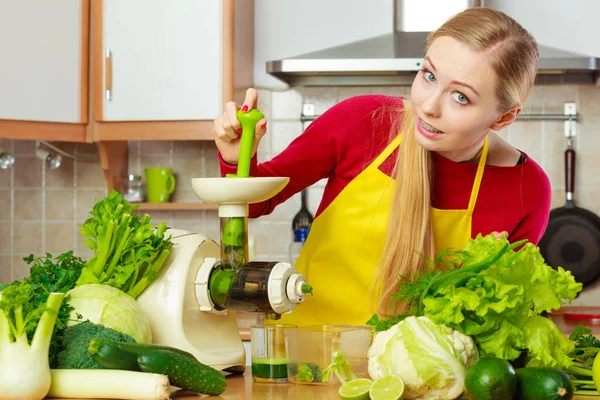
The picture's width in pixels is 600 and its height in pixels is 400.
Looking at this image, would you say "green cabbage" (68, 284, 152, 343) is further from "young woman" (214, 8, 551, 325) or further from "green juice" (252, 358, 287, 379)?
"young woman" (214, 8, 551, 325)

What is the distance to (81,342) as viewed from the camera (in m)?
1.14

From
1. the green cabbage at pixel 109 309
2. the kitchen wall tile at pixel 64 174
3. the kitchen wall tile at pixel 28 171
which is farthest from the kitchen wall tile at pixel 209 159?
the green cabbage at pixel 109 309

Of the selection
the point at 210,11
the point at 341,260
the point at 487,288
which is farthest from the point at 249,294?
the point at 210,11

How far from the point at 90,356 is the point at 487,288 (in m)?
0.52

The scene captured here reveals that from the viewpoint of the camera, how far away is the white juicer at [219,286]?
1.23 m

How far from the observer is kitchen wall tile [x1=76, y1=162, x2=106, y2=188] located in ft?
10.8

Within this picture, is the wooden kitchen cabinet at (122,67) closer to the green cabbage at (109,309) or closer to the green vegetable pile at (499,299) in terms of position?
the green cabbage at (109,309)

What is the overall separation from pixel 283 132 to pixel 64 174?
86 centimetres

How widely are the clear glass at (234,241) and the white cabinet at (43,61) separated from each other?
1.80 m

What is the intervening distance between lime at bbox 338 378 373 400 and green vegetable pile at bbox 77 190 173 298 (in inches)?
14.9

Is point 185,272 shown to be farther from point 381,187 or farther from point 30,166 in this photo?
point 30,166

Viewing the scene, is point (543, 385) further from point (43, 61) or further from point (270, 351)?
point (43, 61)

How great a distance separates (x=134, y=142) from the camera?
3268 mm

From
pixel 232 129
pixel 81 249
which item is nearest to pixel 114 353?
pixel 232 129
